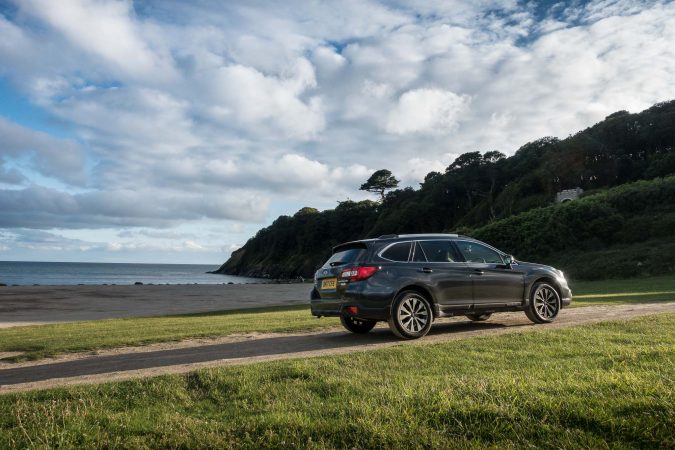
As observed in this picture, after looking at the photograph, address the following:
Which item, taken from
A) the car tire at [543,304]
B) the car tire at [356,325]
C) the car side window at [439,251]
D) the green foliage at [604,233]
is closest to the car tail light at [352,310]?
the car tire at [356,325]

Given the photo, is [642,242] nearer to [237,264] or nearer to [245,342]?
[245,342]

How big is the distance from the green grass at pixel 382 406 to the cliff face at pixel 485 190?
3322cm

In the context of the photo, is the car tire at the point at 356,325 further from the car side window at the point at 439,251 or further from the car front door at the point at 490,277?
the car front door at the point at 490,277

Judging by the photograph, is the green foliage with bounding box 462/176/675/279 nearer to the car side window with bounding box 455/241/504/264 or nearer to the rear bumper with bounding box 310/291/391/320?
the car side window with bounding box 455/241/504/264

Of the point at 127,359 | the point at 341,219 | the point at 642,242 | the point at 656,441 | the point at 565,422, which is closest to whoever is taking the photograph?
the point at 656,441

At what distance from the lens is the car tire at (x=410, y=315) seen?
956 cm

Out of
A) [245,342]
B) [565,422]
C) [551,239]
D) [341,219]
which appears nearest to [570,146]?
[551,239]

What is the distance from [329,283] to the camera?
997 centimetres

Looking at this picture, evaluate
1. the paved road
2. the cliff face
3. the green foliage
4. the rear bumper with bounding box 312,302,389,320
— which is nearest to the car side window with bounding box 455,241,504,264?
the paved road

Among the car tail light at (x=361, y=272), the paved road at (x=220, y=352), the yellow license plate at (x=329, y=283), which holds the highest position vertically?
the car tail light at (x=361, y=272)

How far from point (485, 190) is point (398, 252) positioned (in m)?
83.2

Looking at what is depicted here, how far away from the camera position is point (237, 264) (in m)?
153

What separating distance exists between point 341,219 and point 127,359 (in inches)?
4219

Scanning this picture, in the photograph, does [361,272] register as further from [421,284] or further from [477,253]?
[477,253]
